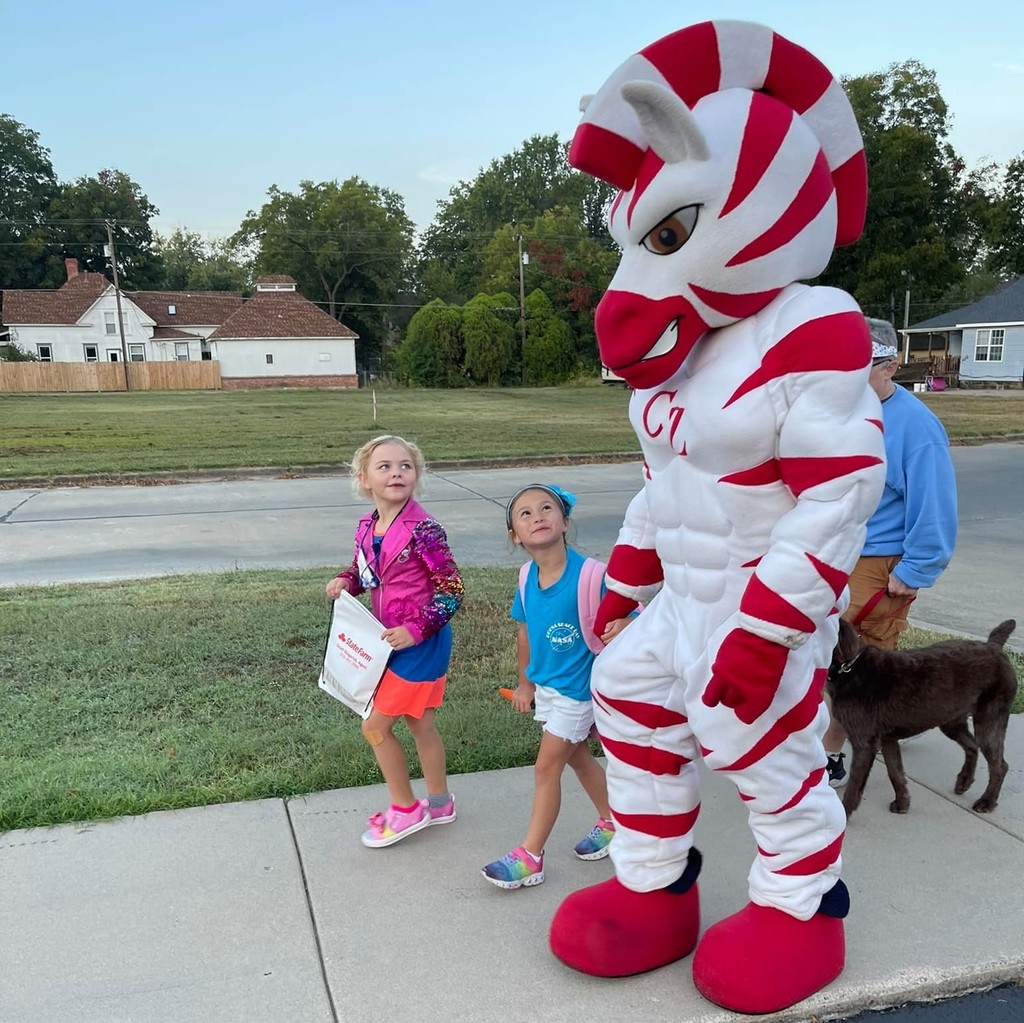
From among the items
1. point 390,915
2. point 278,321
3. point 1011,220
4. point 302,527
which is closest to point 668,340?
point 390,915

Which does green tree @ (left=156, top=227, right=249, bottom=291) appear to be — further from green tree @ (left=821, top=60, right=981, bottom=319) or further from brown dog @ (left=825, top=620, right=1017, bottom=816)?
brown dog @ (left=825, top=620, right=1017, bottom=816)

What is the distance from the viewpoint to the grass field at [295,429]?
14.1 meters

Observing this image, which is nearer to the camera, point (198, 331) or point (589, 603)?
point (589, 603)

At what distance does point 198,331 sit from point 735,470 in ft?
185

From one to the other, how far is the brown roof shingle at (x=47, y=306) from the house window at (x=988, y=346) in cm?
4577

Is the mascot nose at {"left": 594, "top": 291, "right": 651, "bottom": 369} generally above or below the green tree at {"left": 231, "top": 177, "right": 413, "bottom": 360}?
below

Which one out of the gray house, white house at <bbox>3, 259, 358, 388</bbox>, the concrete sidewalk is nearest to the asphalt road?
the concrete sidewalk

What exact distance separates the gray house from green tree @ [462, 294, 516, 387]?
18.8m

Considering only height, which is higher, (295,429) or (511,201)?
(511,201)

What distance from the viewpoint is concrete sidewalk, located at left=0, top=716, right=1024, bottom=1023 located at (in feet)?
7.57

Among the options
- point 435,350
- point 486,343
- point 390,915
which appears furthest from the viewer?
point 435,350

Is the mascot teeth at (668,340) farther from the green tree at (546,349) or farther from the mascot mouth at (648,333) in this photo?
the green tree at (546,349)

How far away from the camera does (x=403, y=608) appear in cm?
304

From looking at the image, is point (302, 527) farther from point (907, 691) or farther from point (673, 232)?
point (673, 232)
